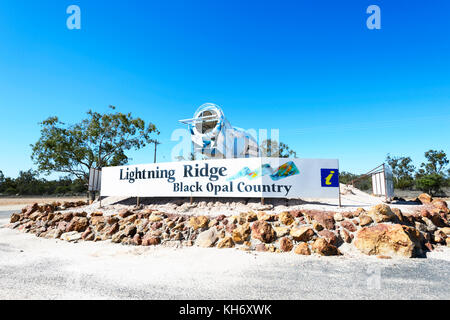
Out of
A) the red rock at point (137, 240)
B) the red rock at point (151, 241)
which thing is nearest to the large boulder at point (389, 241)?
the red rock at point (151, 241)

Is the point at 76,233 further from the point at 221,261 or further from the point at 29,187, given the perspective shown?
the point at 29,187

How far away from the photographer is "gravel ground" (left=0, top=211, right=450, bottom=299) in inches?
181

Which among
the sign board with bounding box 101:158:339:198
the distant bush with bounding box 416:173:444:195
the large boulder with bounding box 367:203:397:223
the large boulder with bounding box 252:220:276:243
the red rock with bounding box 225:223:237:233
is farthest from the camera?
the distant bush with bounding box 416:173:444:195

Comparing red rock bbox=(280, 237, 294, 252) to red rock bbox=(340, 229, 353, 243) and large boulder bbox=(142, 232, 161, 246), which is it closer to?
red rock bbox=(340, 229, 353, 243)

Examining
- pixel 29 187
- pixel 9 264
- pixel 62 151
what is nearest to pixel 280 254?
pixel 9 264

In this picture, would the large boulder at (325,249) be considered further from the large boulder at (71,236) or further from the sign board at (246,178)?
the large boulder at (71,236)

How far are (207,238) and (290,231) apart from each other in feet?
9.51

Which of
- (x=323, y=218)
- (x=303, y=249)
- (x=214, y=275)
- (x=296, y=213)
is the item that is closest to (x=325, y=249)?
(x=303, y=249)

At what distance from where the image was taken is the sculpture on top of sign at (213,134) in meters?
15.0

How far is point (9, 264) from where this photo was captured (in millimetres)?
6879

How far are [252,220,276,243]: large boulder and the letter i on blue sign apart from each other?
11.2 ft

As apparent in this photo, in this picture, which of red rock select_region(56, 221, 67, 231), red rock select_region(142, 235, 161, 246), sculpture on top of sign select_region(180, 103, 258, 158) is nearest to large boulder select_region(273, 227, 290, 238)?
red rock select_region(142, 235, 161, 246)

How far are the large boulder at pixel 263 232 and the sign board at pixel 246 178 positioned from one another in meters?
1.91
